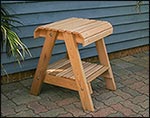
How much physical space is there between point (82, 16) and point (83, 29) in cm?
121

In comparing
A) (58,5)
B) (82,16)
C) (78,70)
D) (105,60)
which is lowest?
(105,60)

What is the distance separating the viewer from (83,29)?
2.83 metres

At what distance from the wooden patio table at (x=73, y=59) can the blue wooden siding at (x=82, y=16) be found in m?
0.53

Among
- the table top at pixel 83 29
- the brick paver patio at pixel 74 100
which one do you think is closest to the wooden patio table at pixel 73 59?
the table top at pixel 83 29

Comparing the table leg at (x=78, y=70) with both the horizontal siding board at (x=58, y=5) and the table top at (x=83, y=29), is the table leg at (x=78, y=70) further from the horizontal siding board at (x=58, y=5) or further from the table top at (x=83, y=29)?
the horizontal siding board at (x=58, y=5)

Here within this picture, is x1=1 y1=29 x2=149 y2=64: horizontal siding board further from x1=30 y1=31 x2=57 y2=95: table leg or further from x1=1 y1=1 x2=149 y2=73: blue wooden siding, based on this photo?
x1=30 y1=31 x2=57 y2=95: table leg

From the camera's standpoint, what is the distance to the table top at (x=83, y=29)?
8.89ft

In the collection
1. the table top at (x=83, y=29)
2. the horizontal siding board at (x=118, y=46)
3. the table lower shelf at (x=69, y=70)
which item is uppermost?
the table top at (x=83, y=29)

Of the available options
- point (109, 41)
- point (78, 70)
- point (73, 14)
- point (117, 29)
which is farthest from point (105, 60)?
point (117, 29)

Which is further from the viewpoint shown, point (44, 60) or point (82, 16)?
point (82, 16)

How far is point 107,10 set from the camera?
423 cm

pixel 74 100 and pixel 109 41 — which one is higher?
pixel 109 41

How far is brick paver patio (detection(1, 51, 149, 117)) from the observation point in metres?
2.87

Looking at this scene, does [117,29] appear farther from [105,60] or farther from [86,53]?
[105,60]
